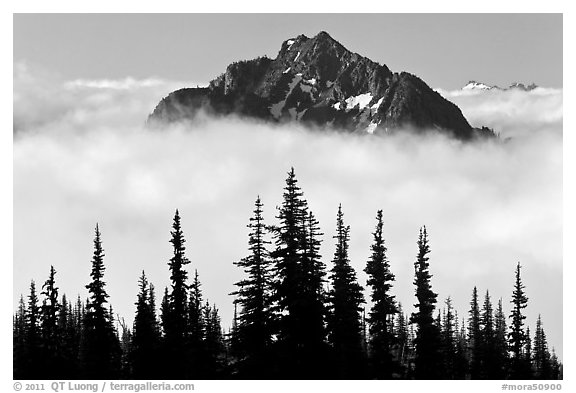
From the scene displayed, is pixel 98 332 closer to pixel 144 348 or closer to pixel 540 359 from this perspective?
pixel 144 348

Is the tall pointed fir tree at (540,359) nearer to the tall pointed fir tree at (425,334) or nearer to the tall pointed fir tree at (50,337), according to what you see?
the tall pointed fir tree at (425,334)

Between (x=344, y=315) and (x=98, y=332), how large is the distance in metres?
21.9

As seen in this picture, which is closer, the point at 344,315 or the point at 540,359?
the point at 344,315

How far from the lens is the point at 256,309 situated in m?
49.3

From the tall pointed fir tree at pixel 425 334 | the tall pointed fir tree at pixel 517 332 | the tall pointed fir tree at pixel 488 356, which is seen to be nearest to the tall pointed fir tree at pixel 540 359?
the tall pointed fir tree at pixel 488 356

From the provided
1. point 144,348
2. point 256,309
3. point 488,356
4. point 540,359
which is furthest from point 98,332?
point 540,359

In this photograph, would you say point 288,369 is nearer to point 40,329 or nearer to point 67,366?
point 67,366

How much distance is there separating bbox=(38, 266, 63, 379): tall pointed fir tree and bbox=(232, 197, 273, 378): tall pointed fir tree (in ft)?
52.7

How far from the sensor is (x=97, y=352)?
6338 cm

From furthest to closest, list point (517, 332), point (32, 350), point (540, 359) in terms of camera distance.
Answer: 1. point (540, 359)
2. point (517, 332)
3. point (32, 350)
